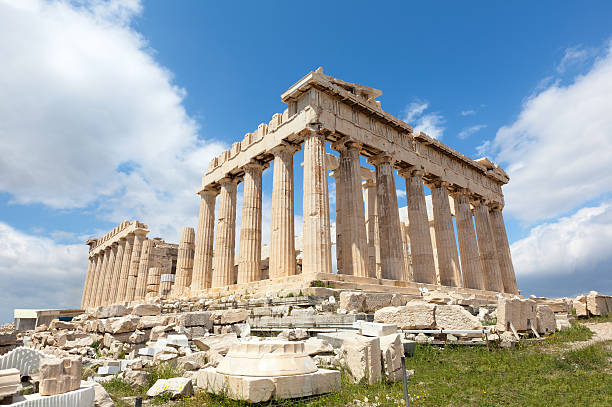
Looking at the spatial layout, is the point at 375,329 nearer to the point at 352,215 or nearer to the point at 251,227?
the point at 352,215

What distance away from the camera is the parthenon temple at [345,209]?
1898 cm

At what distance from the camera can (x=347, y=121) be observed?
2078 centimetres

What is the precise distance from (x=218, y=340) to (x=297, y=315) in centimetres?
347

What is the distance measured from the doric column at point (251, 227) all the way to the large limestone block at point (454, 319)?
13.3 metres

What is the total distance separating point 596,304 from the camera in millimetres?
15211

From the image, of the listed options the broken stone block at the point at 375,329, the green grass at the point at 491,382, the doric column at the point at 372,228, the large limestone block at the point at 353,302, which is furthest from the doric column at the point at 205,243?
the broken stone block at the point at 375,329

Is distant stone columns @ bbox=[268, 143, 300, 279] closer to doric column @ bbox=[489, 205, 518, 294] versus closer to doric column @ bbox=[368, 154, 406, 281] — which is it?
doric column @ bbox=[368, 154, 406, 281]

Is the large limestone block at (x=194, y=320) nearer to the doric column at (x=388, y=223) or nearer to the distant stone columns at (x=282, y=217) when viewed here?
the distant stone columns at (x=282, y=217)

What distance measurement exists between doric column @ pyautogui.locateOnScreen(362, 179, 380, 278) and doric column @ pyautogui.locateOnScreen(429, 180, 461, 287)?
14.0ft

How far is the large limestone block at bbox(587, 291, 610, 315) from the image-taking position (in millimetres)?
15195

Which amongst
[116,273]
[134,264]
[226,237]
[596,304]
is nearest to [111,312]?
[226,237]

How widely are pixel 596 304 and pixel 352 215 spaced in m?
11.0

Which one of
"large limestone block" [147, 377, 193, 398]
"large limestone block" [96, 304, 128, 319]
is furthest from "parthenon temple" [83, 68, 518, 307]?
"large limestone block" [147, 377, 193, 398]

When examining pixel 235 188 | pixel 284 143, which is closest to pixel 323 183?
pixel 284 143
